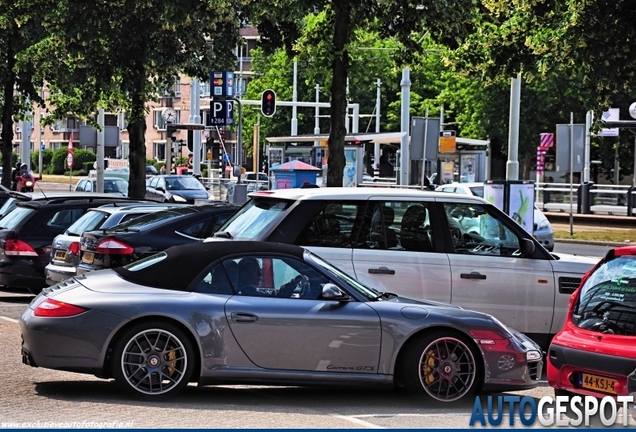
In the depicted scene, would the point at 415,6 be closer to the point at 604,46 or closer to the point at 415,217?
the point at 604,46

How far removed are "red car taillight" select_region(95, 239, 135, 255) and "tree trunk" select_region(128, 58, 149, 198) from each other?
544 inches

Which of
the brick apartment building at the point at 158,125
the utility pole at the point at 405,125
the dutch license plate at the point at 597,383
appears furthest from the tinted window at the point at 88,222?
the brick apartment building at the point at 158,125

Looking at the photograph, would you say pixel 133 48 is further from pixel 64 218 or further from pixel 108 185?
pixel 108 185

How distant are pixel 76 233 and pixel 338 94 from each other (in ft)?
21.1

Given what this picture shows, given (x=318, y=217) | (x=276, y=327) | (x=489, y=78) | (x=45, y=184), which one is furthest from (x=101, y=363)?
(x=45, y=184)

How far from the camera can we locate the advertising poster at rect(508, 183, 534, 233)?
25562 mm

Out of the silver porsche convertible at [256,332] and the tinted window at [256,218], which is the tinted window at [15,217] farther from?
the silver porsche convertible at [256,332]

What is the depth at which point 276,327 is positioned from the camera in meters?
9.99

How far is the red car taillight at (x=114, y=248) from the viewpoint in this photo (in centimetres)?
1491

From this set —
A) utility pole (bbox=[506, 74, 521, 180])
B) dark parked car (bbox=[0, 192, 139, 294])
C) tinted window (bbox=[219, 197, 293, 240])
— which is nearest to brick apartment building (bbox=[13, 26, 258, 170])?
utility pole (bbox=[506, 74, 521, 180])

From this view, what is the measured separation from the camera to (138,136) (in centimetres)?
2903

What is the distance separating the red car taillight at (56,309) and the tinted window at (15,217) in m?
8.86

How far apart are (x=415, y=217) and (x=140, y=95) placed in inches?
665

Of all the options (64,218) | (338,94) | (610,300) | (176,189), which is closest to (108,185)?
(176,189)
